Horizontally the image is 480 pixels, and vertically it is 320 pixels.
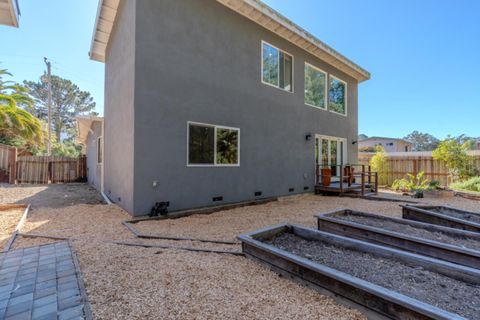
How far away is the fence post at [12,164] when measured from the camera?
12.5m

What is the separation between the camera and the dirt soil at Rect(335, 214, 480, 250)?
3.83m

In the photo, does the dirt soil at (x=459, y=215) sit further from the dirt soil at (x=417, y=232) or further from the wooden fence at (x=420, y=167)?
the wooden fence at (x=420, y=167)

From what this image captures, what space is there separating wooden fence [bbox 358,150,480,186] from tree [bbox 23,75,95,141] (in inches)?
1338

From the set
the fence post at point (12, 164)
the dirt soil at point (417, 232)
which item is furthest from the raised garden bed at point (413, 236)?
the fence post at point (12, 164)

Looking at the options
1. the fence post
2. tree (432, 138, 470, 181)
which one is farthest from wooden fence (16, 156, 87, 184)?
tree (432, 138, 470, 181)

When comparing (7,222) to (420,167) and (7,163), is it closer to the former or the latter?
(7,163)

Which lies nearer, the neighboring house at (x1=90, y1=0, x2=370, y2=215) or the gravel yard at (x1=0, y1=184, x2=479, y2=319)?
the gravel yard at (x1=0, y1=184, x2=479, y2=319)

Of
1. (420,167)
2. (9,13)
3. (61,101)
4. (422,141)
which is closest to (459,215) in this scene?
(420,167)

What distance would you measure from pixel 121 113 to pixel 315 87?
7740mm

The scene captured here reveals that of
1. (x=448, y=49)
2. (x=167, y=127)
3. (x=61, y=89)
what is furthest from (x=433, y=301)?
(x=61, y=89)

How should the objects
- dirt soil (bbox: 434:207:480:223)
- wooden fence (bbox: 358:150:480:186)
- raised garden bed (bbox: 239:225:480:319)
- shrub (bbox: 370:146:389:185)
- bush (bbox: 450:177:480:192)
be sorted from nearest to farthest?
raised garden bed (bbox: 239:225:480:319) < dirt soil (bbox: 434:207:480:223) < bush (bbox: 450:177:480:192) < wooden fence (bbox: 358:150:480:186) < shrub (bbox: 370:146:389:185)

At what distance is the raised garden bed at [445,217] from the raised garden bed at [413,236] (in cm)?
78

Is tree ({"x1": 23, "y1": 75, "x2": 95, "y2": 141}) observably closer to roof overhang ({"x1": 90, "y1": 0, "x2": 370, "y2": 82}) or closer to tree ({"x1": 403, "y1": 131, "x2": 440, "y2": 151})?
roof overhang ({"x1": 90, "y1": 0, "x2": 370, "y2": 82})

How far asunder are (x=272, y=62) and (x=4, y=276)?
853 centimetres
